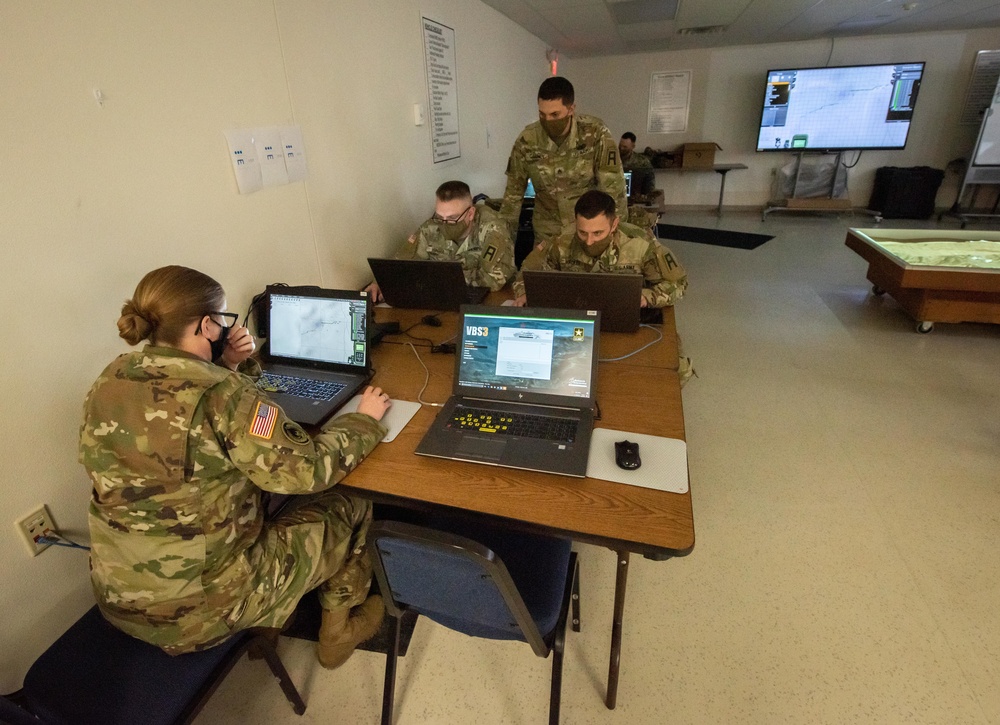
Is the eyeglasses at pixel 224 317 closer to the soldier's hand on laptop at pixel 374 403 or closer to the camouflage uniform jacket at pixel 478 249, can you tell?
the soldier's hand on laptop at pixel 374 403

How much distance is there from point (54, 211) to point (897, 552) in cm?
268

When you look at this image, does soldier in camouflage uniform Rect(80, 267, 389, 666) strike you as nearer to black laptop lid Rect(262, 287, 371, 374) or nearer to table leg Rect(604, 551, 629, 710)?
black laptop lid Rect(262, 287, 371, 374)

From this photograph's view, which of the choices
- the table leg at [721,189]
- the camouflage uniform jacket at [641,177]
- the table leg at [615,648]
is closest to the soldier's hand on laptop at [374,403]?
the table leg at [615,648]

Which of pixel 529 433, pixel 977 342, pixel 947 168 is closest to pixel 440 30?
pixel 529 433

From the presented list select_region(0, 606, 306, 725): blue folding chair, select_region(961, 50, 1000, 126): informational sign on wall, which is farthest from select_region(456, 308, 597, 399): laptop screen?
select_region(961, 50, 1000, 126): informational sign on wall

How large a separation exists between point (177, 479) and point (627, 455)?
94 centimetres

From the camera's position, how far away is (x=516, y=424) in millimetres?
1305

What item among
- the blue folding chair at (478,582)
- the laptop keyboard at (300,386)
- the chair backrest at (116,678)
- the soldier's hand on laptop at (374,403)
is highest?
the soldier's hand on laptop at (374,403)

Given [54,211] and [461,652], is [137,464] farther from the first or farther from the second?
[461,652]

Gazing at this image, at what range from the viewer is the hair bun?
1.05 m

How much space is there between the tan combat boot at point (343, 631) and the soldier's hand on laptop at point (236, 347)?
2.49ft

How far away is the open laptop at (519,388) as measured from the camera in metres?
1.24

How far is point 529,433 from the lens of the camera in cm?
127

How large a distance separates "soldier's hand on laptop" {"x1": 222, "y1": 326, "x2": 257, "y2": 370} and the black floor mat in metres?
5.48
